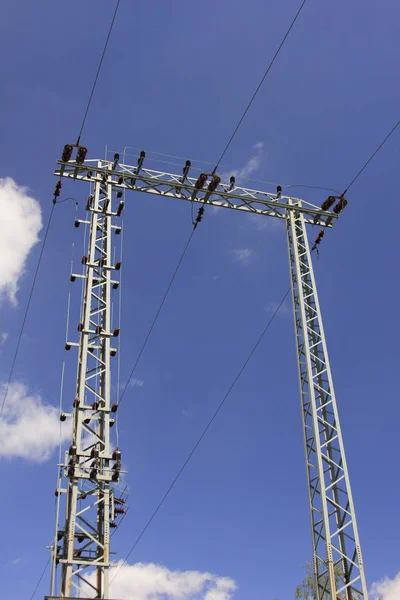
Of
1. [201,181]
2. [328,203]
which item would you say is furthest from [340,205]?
[201,181]

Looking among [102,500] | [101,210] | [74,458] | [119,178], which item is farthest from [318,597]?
[119,178]

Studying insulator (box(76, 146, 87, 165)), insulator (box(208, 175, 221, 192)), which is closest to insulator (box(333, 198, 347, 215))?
insulator (box(208, 175, 221, 192))

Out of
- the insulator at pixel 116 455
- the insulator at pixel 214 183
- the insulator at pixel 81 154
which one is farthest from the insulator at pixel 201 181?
the insulator at pixel 116 455

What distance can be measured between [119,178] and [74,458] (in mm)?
10422

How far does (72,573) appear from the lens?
43.1 ft

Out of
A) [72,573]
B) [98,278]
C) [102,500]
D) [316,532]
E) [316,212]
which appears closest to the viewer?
[72,573]

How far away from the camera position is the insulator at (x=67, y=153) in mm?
20016

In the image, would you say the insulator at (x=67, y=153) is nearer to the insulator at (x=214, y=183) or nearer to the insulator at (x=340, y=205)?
the insulator at (x=214, y=183)

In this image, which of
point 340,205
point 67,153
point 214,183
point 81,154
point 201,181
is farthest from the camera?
point 340,205

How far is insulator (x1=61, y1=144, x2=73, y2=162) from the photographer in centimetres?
2002

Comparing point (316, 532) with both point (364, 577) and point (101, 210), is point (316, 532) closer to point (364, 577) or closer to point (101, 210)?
point (364, 577)

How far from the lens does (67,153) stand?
20.1m

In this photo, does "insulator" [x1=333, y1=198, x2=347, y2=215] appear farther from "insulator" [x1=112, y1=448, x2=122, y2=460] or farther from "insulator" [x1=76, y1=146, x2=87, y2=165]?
"insulator" [x1=112, y1=448, x2=122, y2=460]

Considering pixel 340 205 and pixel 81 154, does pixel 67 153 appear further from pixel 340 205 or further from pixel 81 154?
pixel 340 205
